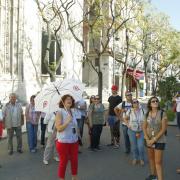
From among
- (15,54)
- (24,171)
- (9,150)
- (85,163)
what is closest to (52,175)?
(24,171)

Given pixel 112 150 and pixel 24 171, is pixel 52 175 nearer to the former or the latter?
pixel 24 171

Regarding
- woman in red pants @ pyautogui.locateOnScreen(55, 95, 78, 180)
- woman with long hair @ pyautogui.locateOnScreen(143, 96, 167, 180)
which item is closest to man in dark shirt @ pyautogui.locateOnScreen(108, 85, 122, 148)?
woman with long hair @ pyautogui.locateOnScreen(143, 96, 167, 180)

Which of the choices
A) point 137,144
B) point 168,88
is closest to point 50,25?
point 168,88

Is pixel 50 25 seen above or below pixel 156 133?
above

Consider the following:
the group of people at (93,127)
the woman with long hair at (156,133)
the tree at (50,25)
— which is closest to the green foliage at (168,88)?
the tree at (50,25)

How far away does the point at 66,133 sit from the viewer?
649 cm

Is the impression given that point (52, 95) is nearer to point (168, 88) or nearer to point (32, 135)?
point (32, 135)

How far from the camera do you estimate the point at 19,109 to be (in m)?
10.3

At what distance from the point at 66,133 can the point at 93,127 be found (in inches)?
175

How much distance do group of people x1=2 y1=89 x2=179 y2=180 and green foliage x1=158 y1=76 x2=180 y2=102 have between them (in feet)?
30.4

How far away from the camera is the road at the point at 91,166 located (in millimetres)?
7707

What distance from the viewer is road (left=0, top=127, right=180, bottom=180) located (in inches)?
303

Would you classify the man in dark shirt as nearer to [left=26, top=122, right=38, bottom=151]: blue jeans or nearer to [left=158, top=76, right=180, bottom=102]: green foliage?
[left=26, top=122, right=38, bottom=151]: blue jeans

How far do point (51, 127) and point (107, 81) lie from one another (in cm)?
3469
